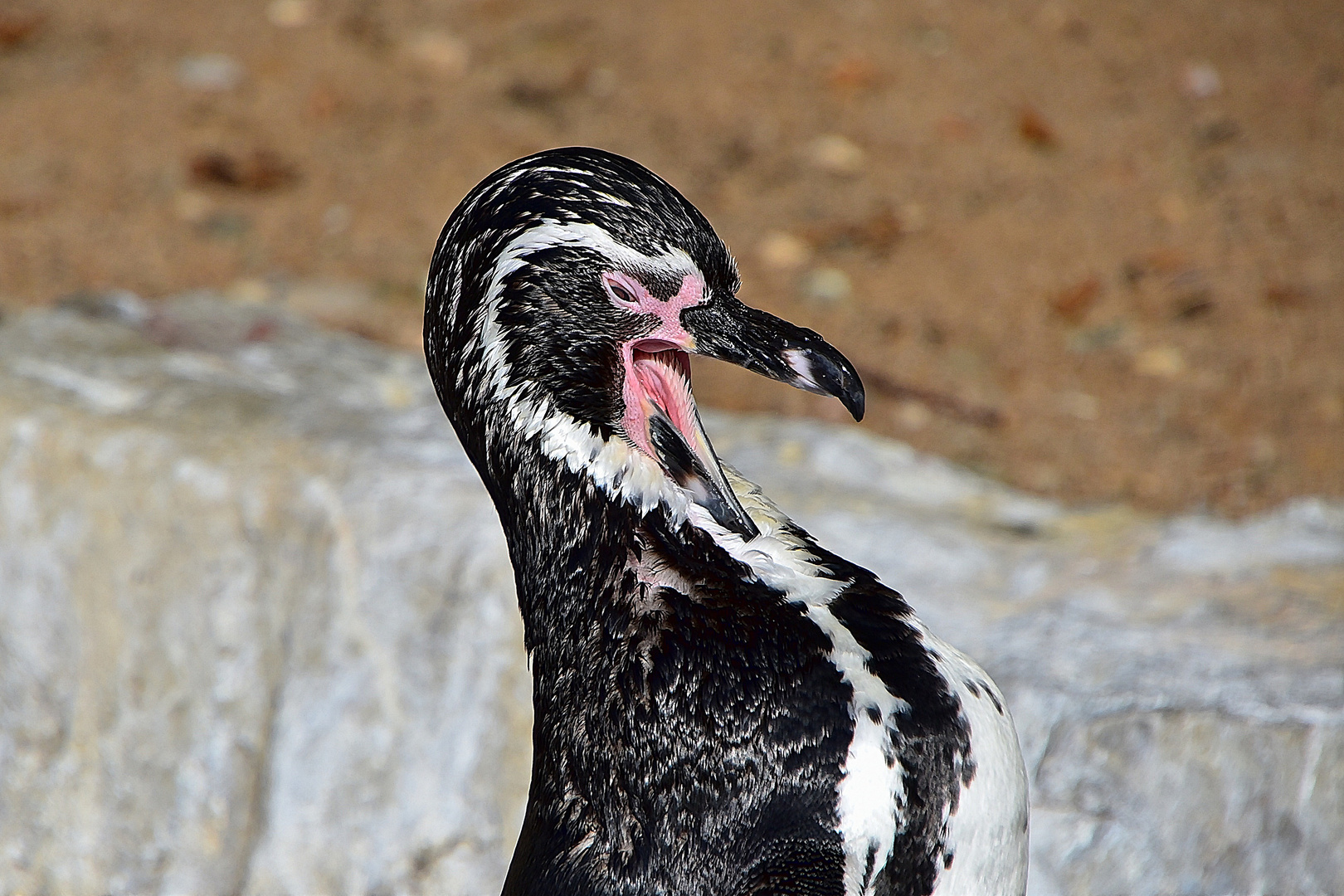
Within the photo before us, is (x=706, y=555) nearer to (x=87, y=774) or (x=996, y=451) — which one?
(x=87, y=774)

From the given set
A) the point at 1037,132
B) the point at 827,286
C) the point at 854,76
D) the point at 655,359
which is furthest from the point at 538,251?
the point at 854,76

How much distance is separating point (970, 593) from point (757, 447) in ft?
2.00

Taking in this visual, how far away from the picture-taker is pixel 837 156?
4.70 m

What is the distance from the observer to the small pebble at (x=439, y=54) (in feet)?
16.8

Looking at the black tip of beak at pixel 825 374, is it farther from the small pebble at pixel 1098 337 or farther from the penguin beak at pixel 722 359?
the small pebble at pixel 1098 337

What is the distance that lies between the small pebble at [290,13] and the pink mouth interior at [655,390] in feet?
12.7

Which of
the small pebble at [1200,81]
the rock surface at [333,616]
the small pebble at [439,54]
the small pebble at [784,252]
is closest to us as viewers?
the rock surface at [333,616]

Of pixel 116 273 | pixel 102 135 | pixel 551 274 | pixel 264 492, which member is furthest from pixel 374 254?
pixel 551 274

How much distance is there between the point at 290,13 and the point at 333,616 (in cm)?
329

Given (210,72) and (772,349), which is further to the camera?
(210,72)

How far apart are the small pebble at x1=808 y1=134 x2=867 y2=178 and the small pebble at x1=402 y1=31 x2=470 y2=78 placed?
4.20ft

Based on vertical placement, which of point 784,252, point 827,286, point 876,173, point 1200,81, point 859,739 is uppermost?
point 1200,81

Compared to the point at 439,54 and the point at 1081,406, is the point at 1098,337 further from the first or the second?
the point at 439,54

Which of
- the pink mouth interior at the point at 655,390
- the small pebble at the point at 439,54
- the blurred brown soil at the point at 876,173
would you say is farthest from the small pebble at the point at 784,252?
the pink mouth interior at the point at 655,390
